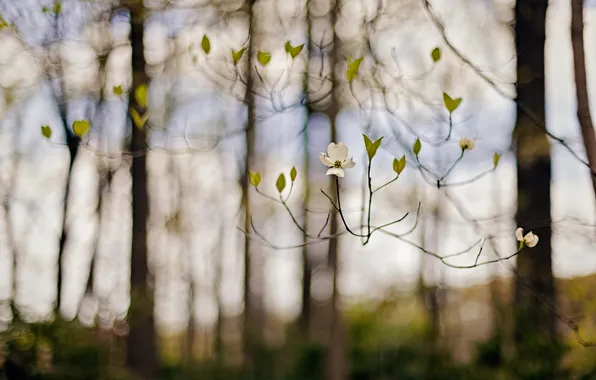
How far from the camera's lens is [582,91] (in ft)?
7.73

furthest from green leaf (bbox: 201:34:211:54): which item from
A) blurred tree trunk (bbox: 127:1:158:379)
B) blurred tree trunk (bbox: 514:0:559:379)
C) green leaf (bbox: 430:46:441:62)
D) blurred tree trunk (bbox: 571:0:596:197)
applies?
blurred tree trunk (bbox: 127:1:158:379)

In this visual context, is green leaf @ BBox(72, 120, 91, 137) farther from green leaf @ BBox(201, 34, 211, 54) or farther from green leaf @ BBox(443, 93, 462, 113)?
green leaf @ BBox(443, 93, 462, 113)

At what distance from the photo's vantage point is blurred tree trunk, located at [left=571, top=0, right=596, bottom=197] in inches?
92.1

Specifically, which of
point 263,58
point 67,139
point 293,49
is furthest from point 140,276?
point 293,49

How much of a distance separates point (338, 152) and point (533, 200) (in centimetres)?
408

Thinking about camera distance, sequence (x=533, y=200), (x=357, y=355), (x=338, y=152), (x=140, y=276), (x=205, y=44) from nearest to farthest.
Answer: (x=338, y=152) → (x=205, y=44) → (x=533, y=200) → (x=140, y=276) → (x=357, y=355)

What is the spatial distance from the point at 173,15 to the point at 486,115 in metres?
3.81

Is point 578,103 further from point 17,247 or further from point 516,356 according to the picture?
point 17,247

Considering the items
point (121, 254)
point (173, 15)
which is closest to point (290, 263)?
point (121, 254)

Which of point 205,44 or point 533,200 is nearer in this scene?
point 205,44

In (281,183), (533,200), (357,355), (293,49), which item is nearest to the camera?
(281,183)

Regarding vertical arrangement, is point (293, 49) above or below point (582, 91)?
above

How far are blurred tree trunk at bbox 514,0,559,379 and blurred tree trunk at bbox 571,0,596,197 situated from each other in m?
2.72

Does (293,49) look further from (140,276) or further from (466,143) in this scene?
(140,276)
